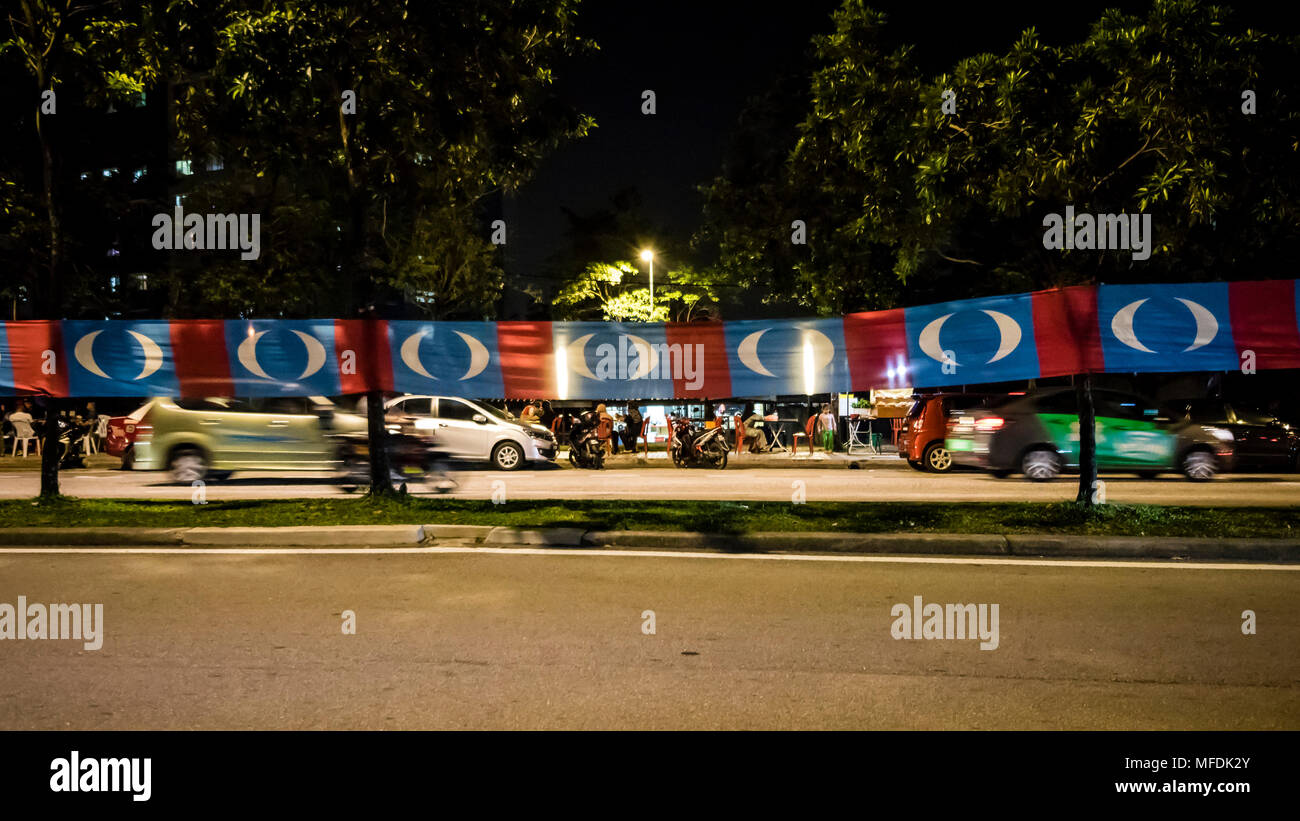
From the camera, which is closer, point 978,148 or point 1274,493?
point 978,148

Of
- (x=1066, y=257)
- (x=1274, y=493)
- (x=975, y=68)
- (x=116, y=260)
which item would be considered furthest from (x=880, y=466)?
(x=116, y=260)

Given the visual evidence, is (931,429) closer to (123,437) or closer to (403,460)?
(403,460)

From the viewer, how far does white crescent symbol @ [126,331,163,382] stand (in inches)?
471

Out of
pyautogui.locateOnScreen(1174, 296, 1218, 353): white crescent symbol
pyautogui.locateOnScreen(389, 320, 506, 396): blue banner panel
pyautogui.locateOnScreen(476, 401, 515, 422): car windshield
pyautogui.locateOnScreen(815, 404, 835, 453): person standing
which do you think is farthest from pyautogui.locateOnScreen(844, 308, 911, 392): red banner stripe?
pyautogui.locateOnScreen(815, 404, 835, 453): person standing

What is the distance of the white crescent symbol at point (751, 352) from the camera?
1116cm

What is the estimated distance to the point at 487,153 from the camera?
1323cm

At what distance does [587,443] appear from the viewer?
2333cm

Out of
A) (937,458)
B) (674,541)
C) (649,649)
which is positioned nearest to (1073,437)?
(937,458)

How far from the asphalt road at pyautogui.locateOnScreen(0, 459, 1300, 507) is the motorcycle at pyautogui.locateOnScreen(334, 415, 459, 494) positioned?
385 mm

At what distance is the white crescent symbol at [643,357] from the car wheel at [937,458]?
11.4 m

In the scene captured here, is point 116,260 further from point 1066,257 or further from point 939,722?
point 939,722

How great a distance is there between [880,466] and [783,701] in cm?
1989

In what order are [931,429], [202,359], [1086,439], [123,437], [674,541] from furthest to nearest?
[123,437] → [931,429] → [202,359] → [1086,439] → [674,541]

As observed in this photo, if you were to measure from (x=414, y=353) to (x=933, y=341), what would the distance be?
5.96 meters
